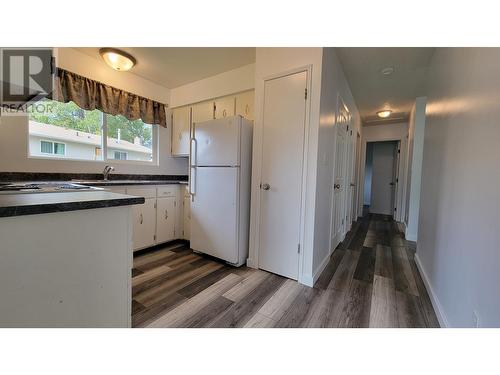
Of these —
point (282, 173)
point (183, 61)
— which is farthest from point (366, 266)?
point (183, 61)

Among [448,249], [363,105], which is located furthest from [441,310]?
[363,105]

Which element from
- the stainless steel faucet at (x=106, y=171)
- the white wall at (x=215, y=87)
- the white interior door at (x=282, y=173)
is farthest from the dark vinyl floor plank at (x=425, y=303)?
the stainless steel faucet at (x=106, y=171)

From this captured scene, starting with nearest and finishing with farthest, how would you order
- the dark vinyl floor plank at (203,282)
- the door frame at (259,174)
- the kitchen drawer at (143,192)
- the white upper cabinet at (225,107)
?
the dark vinyl floor plank at (203,282)
the door frame at (259,174)
the kitchen drawer at (143,192)
the white upper cabinet at (225,107)

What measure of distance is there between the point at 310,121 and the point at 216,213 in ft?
4.62

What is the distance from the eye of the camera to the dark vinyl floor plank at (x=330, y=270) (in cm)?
196

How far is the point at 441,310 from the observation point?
4.82 feet

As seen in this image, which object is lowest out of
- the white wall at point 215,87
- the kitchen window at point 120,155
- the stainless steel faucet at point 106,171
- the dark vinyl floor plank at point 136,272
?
the dark vinyl floor plank at point 136,272

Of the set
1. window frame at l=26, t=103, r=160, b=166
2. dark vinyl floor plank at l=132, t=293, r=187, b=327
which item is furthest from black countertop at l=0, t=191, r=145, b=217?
window frame at l=26, t=103, r=160, b=166

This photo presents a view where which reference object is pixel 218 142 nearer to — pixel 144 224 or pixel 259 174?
pixel 259 174

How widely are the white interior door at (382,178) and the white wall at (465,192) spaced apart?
159 inches

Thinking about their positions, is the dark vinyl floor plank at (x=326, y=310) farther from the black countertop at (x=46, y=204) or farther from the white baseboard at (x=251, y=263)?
the black countertop at (x=46, y=204)
